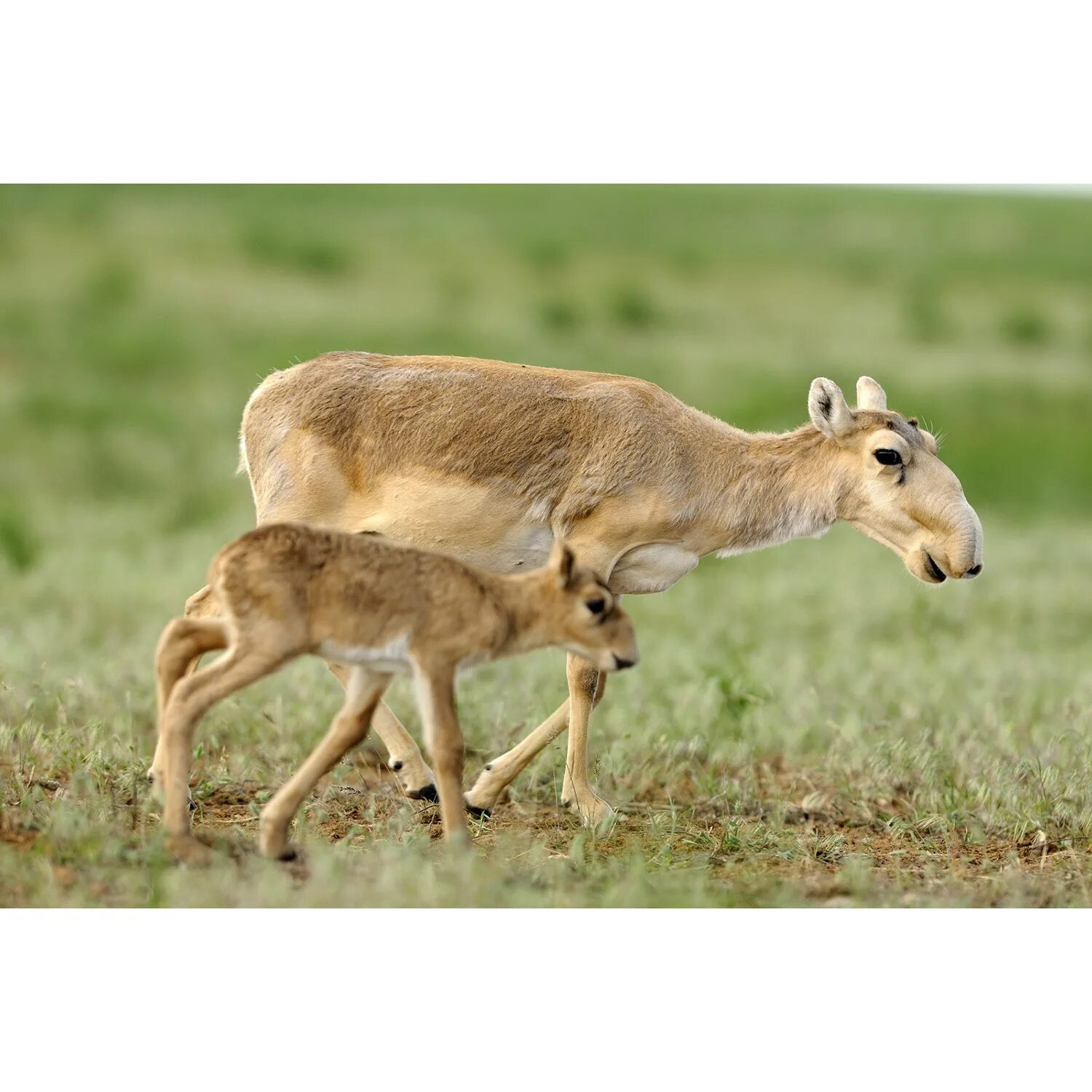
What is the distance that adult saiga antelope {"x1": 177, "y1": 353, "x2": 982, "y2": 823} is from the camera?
28.8 ft

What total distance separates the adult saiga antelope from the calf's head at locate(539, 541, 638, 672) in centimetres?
137

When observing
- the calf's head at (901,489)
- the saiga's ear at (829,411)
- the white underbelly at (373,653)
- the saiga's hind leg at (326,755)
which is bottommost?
the saiga's hind leg at (326,755)

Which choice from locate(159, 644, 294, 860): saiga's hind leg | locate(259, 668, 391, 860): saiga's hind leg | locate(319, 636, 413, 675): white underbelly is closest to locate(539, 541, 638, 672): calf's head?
locate(319, 636, 413, 675): white underbelly

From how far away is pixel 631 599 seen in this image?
17297 millimetres

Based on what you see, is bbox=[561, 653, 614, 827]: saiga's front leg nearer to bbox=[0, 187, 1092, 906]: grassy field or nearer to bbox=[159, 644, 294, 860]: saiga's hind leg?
bbox=[0, 187, 1092, 906]: grassy field

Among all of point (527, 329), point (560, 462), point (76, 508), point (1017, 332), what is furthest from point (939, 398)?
point (560, 462)

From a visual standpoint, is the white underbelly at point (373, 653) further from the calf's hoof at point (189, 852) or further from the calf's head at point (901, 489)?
the calf's head at point (901, 489)

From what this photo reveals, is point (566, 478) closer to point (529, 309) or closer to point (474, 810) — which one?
point (474, 810)

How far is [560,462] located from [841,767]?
281cm

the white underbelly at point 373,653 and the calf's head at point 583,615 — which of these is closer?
the white underbelly at point 373,653

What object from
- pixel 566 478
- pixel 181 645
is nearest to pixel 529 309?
pixel 566 478

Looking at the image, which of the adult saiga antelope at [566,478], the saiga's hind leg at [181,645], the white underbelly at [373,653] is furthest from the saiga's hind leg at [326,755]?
the adult saiga antelope at [566,478]

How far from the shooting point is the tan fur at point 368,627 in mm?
6965

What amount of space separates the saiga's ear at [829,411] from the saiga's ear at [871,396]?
366 millimetres
